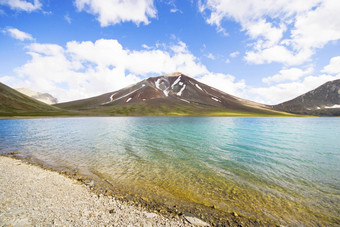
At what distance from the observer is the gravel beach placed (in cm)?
741

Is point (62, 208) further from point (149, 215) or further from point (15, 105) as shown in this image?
point (15, 105)

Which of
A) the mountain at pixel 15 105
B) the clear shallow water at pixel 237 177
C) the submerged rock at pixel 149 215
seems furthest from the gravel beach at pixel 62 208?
the mountain at pixel 15 105

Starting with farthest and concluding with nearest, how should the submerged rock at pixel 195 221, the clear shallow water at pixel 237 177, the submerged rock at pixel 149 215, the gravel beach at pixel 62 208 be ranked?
the clear shallow water at pixel 237 177
the submerged rock at pixel 149 215
the submerged rock at pixel 195 221
the gravel beach at pixel 62 208

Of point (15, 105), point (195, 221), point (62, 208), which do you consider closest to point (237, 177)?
point (195, 221)

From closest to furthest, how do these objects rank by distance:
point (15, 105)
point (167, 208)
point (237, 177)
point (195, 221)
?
point (195, 221) < point (167, 208) < point (237, 177) < point (15, 105)

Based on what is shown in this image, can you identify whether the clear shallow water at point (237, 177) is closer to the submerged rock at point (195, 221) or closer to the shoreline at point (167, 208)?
the shoreline at point (167, 208)

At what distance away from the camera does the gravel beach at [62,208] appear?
7410mm

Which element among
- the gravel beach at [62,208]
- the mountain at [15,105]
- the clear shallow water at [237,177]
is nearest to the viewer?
the gravel beach at [62,208]

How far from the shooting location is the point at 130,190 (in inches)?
460

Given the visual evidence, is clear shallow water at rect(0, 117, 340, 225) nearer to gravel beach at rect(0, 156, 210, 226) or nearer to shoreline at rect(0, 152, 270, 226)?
shoreline at rect(0, 152, 270, 226)

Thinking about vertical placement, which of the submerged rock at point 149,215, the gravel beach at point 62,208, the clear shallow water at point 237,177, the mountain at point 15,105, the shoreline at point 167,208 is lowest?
the clear shallow water at point 237,177

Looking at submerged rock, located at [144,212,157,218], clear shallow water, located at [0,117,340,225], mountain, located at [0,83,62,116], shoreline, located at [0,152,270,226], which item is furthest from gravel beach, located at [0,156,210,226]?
mountain, located at [0,83,62,116]

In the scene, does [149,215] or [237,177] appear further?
[237,177]

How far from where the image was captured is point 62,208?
8461 mm
